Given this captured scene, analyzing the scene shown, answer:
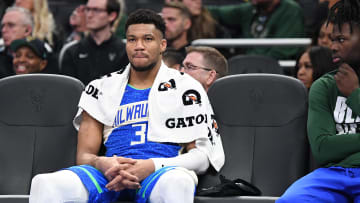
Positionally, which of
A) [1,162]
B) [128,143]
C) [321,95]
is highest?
[321,95]

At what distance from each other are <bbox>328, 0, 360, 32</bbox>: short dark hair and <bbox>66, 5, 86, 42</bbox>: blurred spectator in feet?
11.8

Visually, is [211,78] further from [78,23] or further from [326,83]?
[78,23]

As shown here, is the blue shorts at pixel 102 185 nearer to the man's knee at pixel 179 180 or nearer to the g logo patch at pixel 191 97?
the man's knee at pixel 179 180

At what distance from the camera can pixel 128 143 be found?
3385 millimetres

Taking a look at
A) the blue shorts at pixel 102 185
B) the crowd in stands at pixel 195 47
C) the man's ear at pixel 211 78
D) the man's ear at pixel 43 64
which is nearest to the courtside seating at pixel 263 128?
the crowd in stands at pixel 195 47

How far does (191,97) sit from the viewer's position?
3449mm

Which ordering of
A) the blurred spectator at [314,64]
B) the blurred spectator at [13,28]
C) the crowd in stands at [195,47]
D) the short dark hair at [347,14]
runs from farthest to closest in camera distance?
the blurred spectator at [13,28]
the blurred spectator at [314,64]
the short dark hair at [347,14]
the crowd in stands at [195,47]

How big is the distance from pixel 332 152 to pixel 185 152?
2.45ft

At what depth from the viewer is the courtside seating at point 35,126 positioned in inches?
145

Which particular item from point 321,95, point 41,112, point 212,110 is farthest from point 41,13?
point 321,95

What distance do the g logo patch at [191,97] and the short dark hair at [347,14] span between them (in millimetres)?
785

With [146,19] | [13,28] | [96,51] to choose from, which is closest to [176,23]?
[96,51]

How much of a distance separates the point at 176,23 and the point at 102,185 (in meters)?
2.73

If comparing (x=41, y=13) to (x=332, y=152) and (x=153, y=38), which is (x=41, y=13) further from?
(x=332, y=152)
